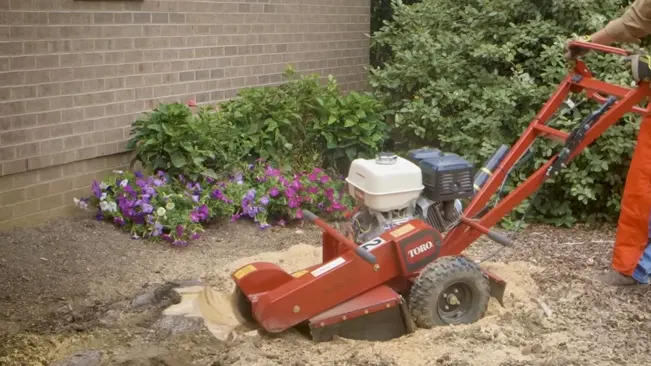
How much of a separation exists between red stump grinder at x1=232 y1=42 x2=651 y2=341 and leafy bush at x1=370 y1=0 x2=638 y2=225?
6.67 ft

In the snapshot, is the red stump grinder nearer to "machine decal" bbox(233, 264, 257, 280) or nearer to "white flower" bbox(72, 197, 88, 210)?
"machine decal" bbox(233, 264, 257, 280)

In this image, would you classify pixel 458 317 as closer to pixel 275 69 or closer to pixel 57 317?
pixel 57 317

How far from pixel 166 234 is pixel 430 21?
395 centimetres

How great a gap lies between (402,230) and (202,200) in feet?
8.00

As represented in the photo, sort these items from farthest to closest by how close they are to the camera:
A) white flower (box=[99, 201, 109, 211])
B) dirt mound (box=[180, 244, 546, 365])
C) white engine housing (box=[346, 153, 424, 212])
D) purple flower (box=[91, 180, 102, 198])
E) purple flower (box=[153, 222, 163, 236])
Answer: purple flower (box=[91, 180, 102, 198])
white flower (box=[99, 201, 109, 211])
purple flower (box=[153, 222, 163, 236])
white engine housing (box=[346, 153, 424, 212])
dirt mound (box=[180, 244, 546, 365])

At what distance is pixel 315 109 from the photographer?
8453 mm

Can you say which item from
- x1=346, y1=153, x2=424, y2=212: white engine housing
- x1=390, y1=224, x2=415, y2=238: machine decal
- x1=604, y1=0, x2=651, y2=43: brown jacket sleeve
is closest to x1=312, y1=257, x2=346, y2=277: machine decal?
x1=390, y1=224, x2=415, y2=238: machine decal

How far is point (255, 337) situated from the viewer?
4.79 metres

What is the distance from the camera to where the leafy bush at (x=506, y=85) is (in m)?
7.65

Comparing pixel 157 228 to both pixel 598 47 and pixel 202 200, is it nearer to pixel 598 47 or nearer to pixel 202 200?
pixel 202 200

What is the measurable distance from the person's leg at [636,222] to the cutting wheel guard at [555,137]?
0.29 meters

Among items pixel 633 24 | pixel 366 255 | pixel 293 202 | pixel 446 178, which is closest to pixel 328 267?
pixel 366 255

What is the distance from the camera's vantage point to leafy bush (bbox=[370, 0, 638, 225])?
301 inches

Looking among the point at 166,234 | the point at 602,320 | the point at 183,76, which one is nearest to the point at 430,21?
the point at 183,76
